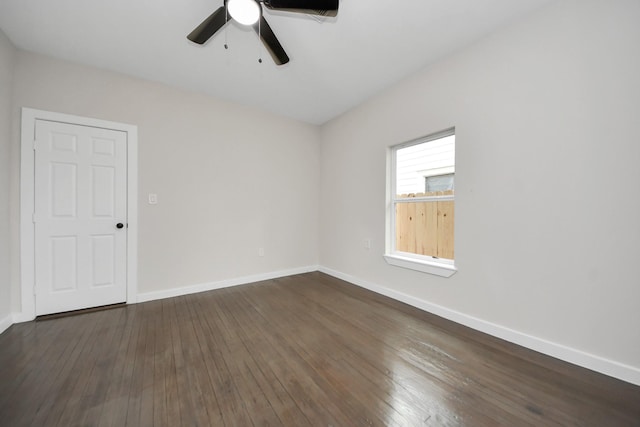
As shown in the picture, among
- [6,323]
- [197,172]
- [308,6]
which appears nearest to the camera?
[308,6]

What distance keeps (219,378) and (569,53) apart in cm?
341

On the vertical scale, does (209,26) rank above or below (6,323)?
above

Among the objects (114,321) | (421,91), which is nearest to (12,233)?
(114,321)

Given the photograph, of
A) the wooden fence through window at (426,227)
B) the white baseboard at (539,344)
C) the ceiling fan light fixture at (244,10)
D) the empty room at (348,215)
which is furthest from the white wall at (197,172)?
the white baseboard at (539,344)

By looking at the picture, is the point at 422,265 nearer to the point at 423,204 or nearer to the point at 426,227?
the point at 426,227

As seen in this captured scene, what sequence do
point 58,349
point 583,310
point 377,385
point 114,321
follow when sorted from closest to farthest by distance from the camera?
point 377,385 < point 583,310 < point 58,349 < point 114,321

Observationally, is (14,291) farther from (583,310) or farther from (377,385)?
(583,310)

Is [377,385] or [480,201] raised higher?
[480,201]

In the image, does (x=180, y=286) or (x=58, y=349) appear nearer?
(x=58, y=349)

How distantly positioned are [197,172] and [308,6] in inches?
96.8

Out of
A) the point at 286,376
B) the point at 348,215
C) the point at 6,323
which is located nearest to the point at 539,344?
the point at 286,376

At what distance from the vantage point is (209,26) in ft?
5.74

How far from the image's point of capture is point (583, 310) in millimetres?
1666

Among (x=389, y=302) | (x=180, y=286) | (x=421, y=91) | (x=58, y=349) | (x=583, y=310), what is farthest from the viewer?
(x=180, y=286)
